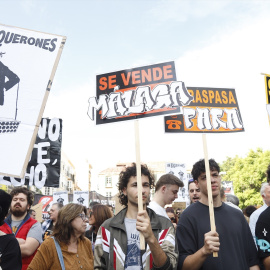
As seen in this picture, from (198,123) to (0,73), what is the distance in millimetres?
1993

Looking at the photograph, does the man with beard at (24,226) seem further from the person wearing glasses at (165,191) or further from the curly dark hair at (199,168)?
the curly dark hair at (199,168)

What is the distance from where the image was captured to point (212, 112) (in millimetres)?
3770

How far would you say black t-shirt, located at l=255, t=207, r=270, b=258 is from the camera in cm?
291

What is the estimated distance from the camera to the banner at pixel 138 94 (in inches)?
129

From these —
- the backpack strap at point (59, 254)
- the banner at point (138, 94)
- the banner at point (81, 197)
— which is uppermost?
the banner at point (138, 94)

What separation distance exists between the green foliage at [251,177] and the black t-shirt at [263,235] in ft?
111

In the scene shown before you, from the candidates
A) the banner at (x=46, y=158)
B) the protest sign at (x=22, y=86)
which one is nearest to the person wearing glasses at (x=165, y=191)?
the protest sign at (x=22, y=86)

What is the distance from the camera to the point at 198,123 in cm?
351

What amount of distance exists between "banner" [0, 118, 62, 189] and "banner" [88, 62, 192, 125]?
10.6 feet

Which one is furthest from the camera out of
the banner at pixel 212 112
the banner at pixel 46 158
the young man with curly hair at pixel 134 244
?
the banner at pixel 46 158

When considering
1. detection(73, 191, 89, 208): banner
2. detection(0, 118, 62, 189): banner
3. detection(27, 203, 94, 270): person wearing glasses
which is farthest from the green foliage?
detection(27, 203, 94, 270): person wearing glasses

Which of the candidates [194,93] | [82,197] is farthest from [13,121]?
[82,197]

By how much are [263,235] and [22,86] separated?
257 centimetres

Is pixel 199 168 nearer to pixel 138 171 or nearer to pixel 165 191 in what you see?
pixel 138 171
